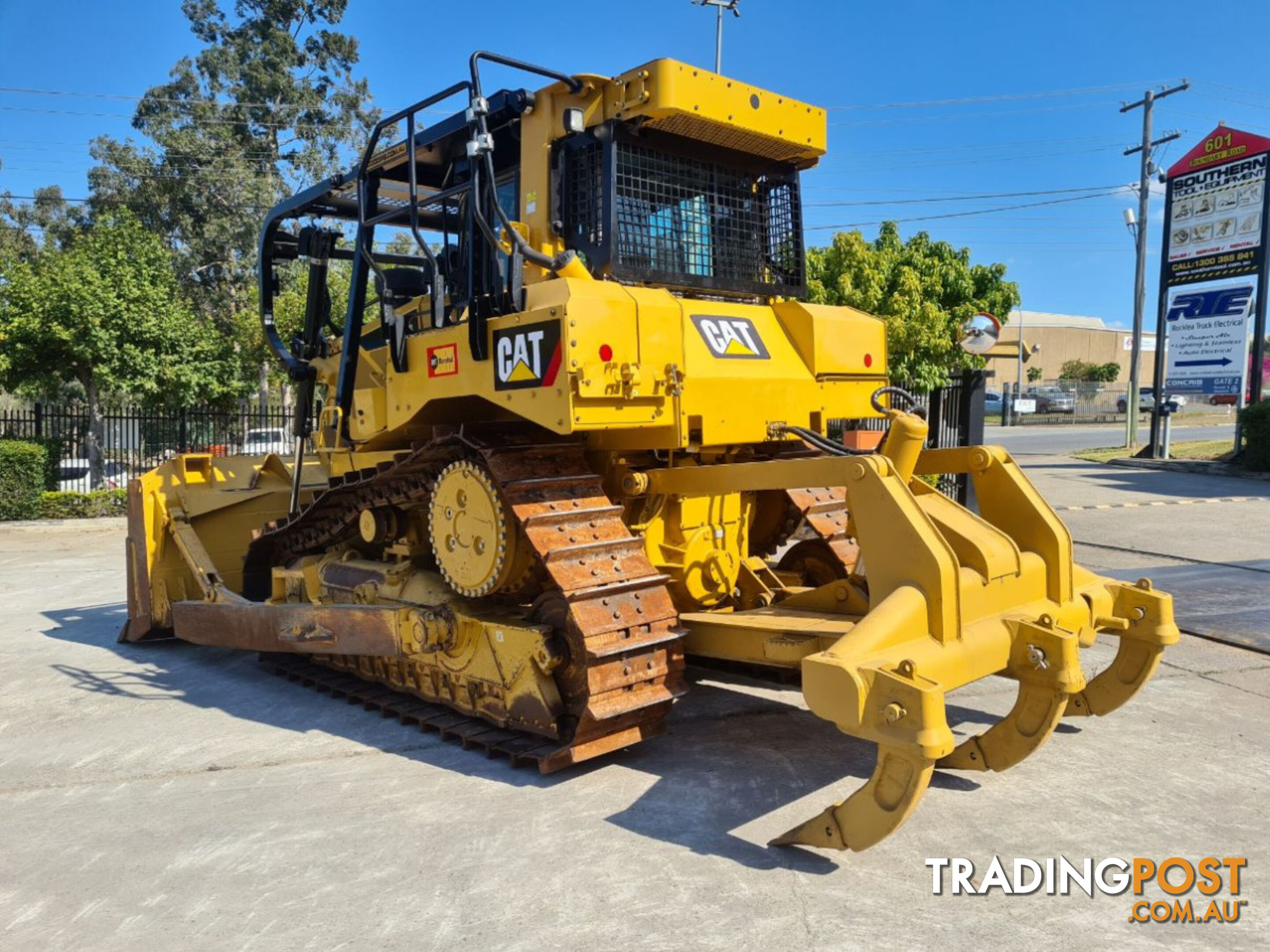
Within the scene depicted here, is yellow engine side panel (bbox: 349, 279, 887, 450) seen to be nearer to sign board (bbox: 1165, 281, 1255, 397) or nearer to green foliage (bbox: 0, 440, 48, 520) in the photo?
green foliage (bbox: 0, 440, 48, 520)

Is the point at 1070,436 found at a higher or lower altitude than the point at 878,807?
higher

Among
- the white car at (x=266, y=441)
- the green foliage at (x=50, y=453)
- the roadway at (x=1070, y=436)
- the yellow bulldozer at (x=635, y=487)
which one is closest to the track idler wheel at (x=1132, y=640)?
the yellow bulldozer at (x=635, y=487)

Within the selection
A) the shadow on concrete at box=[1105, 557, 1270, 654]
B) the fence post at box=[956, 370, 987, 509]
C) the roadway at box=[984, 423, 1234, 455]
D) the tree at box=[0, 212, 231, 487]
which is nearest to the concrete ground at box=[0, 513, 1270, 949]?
the shadow on concrete at box=[1105, 557, 1270, 654]

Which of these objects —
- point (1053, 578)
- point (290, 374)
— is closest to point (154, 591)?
point (290, 374)

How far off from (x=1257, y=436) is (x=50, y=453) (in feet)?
69.1

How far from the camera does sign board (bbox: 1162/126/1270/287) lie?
18422 millimetres

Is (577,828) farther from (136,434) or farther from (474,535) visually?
(136,434)

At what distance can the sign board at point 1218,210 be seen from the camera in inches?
725

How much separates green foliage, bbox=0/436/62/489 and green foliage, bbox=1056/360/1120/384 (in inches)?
2237

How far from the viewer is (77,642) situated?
290 inches

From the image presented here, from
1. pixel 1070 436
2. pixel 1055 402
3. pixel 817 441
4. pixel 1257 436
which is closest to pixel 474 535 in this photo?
pixel 817 441

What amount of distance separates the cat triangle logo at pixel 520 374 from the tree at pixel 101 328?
53.7 feet

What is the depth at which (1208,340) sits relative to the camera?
1967 cm

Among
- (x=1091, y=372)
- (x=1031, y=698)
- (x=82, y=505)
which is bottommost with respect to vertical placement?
(x=82, y=505)
